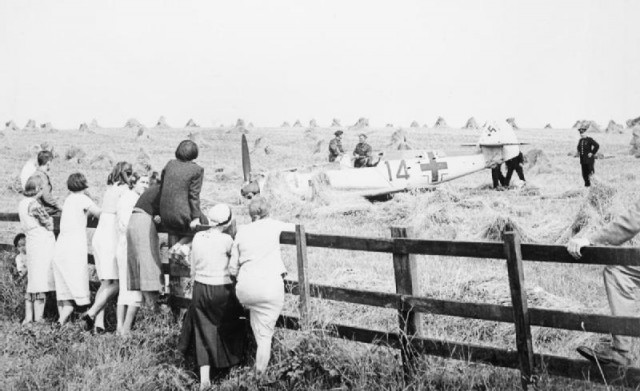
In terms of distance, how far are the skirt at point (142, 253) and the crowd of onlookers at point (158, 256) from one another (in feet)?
0.04

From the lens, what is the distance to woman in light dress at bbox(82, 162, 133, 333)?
671 centimetres

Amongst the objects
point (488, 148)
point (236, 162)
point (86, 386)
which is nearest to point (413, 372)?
point (86, 386)

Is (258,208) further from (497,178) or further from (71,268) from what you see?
(497,178)

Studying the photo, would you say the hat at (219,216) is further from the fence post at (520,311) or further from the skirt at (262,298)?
the fence post at (520,311)

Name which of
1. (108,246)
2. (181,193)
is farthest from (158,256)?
(181,193)

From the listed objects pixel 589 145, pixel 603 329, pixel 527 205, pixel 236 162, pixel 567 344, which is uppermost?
pixel 236 162

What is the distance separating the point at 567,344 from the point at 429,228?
20.8ft

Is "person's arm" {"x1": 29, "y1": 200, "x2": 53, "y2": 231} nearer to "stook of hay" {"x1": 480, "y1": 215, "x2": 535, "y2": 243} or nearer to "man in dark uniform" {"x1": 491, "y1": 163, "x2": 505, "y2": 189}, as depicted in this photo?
"stook of hay" {"x1": 480, "y1": 215, "x2": 535, "y2": 243}

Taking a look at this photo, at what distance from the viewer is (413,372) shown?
186 inches

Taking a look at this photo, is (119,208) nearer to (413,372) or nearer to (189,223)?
(189,223)

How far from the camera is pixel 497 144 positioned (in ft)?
72.3

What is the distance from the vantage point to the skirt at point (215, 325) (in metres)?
5.28

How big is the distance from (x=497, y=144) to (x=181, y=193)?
18034 mm

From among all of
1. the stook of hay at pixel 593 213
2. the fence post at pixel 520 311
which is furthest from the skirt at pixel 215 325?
the stook of hay at pixel 593 213
